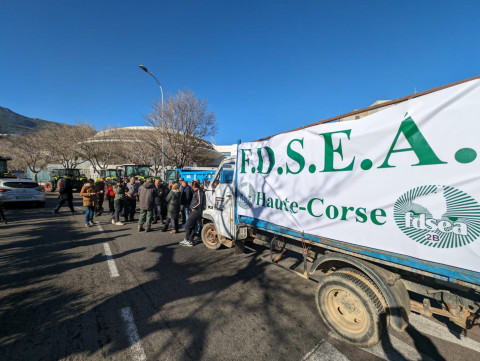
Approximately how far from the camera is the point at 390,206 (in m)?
2.17

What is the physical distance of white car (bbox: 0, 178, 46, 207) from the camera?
29.9ft

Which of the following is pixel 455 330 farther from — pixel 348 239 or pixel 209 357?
pixel 209 357

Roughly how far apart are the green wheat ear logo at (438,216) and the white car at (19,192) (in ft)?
46.6

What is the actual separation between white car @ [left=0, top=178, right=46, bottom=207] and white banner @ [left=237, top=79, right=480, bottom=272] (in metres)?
12.9

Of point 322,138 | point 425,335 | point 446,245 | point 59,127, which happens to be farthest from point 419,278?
point 59,127

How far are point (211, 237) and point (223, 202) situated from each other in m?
1.30

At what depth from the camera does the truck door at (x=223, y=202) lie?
4645 mm

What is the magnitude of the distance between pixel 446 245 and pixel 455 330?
1849 mm

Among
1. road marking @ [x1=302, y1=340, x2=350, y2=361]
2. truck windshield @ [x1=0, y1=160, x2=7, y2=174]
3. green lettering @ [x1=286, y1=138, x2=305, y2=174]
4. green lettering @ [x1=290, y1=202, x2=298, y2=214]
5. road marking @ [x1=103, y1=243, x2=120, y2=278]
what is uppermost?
green lettering @ [x1=286, y1=138, x2=305, y2=174]

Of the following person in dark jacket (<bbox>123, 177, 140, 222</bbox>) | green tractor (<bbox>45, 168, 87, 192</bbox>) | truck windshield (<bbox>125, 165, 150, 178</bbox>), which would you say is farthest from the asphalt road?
green tractor (<bbox>45, 168, 87, 192</bbox>)

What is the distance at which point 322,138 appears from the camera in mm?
2785

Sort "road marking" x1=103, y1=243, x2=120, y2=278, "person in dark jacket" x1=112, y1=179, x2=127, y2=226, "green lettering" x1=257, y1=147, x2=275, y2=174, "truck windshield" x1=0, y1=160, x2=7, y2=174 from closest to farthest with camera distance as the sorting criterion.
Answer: "green lettering" x1=257, y1=147, x2=275, y2=174 < "road marking" x1=103, y1=243, x2=120, y2=278 < "person in dark jacket" x1=112, y1=179, x2=127, y2=226 < "truck windshield" x1=0, y1=160, x2=7, y2=174

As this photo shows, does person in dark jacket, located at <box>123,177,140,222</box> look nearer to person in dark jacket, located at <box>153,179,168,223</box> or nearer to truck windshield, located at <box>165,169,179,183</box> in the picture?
person in dark jacket, located at <box>153,179,168,223</box>

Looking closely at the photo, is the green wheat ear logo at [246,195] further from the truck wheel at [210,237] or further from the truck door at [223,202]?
the truck wheel at [210,237]
